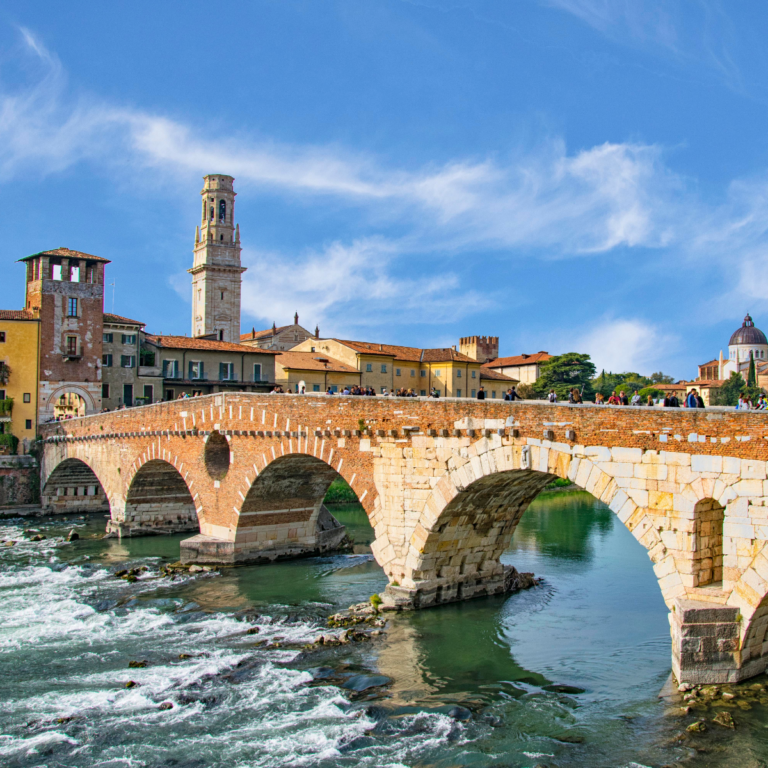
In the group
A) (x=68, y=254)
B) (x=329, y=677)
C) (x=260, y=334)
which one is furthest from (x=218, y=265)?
(x=329, y=677)

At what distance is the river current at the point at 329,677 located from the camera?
1173cm

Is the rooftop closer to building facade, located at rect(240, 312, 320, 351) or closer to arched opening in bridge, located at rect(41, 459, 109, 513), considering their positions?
arched opening in bridge, located at rect(41, 459, 109, 513)

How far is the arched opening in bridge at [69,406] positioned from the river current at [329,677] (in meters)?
23.5

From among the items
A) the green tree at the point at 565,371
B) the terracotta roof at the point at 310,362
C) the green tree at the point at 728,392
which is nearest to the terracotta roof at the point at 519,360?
the green tree at the point at 565,371

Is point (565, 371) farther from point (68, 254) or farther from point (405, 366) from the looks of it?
point (68, 254)

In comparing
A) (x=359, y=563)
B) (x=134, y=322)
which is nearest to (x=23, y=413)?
(x=134, y=322)

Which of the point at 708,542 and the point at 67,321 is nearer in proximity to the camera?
the point at 708,542

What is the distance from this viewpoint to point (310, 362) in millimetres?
51531

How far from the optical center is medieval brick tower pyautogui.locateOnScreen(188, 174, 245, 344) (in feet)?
250

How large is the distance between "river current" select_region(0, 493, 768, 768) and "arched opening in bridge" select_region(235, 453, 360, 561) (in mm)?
1300

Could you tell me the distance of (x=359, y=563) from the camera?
25000mm

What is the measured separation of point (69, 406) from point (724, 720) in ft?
145

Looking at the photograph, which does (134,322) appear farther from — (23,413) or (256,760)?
(256,760)

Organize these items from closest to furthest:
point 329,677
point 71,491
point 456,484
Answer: point 329,677
point 456,484
point 71,491
